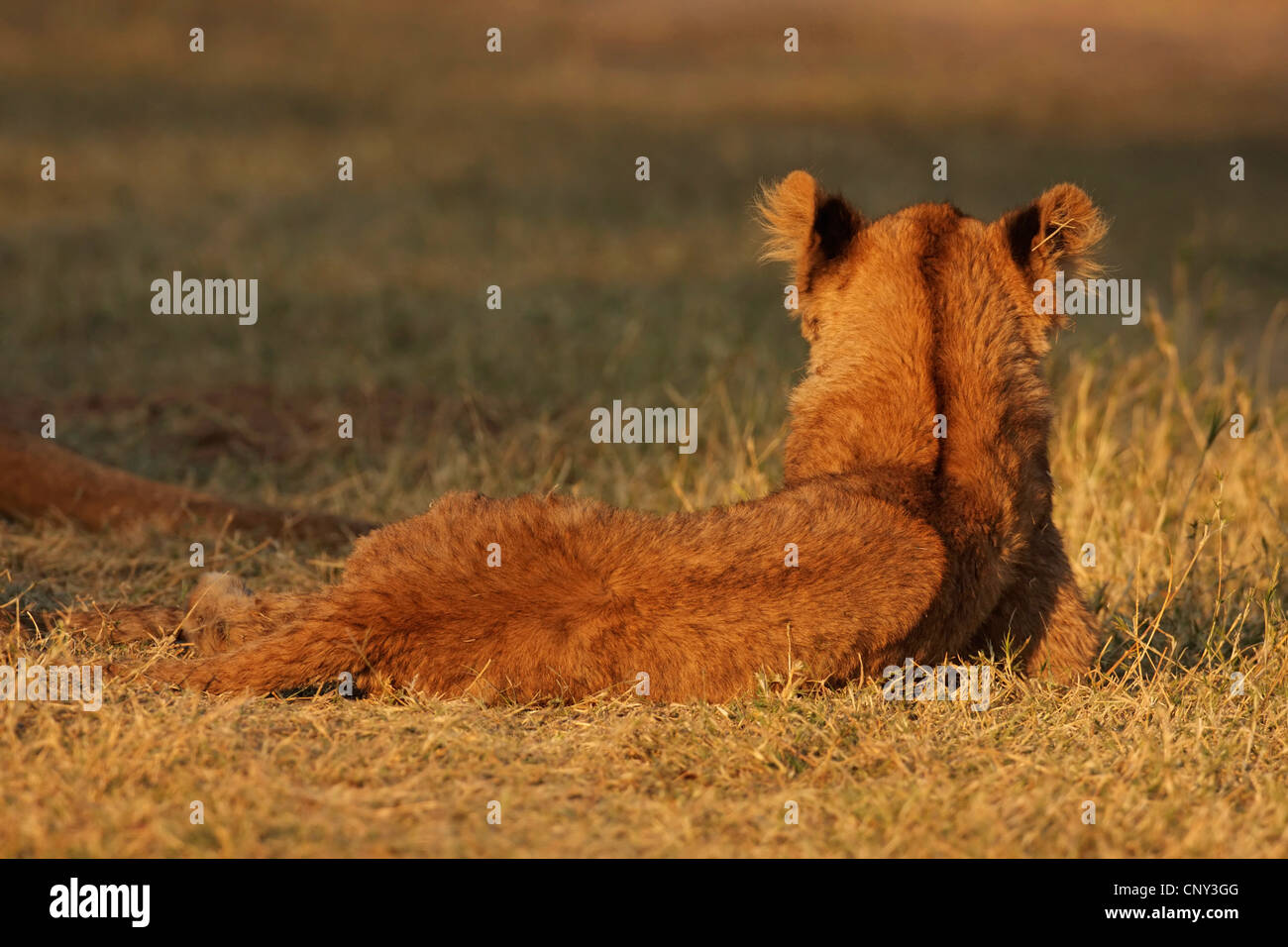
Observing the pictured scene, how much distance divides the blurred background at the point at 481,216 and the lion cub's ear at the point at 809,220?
573 mm

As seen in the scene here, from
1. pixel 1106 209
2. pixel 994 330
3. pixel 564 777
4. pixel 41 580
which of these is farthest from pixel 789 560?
pixel 1106 209

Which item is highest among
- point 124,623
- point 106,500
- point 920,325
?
point 920,325

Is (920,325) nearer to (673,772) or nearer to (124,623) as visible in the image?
(673,772)

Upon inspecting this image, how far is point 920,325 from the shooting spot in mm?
4148

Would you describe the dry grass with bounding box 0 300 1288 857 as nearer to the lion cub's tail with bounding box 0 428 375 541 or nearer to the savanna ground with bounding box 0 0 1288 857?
the savanna ground with bounding box 0 0 1288 857

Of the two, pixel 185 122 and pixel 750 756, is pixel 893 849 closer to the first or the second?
pixel 750 756

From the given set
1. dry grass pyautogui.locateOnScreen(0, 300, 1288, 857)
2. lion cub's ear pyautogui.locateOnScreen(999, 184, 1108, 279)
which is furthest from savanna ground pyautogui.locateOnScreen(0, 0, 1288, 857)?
lion cub's ear pyautogui.locateOnScreen(999, 184, 1108, 279)

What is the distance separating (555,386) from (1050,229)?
429 centimetres

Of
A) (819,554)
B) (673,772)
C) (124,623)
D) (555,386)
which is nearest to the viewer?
(673,772)

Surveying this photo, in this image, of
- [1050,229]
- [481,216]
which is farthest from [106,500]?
[481,216]

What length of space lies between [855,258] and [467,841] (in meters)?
2.31

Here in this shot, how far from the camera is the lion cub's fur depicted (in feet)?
11.7

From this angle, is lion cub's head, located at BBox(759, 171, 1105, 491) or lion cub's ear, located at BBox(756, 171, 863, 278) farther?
lion cub's ear, located at BBox(756, 171, 863, 278)

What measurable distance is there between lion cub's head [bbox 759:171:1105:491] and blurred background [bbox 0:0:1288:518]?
2.11 feet
